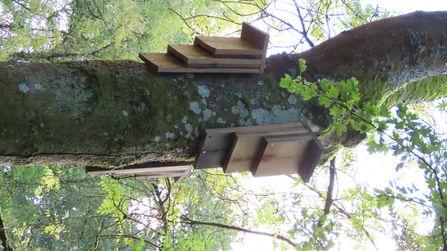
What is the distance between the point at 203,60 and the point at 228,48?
0.18 meters

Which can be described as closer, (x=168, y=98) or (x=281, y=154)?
(x=168, y=98)

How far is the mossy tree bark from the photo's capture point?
5.23 ft

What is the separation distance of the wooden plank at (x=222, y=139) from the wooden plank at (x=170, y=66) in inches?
14.5

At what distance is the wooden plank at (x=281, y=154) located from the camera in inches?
77.6

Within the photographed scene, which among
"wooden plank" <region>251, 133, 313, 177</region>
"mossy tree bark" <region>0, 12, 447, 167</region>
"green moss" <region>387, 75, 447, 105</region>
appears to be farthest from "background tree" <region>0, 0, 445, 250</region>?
"green moss" <region>387, 75, 447, 105</region>

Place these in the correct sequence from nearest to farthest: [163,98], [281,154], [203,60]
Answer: [163,98] → [203,60] → [281,154]

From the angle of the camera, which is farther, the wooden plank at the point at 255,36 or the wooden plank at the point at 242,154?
the wooden plank at the point at 255,36

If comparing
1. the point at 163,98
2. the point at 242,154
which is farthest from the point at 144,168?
the point at 242,154

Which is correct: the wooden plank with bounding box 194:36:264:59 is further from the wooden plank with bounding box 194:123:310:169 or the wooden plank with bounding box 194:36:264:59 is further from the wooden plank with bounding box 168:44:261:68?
the wooden plank with bounding box 194:123:310:169

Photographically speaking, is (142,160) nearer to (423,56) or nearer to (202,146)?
(202,146)

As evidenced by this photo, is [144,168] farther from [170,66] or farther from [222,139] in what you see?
[170,66]

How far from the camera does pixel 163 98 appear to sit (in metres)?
1.86

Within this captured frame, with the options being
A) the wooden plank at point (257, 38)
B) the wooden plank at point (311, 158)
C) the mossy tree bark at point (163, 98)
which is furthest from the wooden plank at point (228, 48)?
the wooden plank at point (311, 158)

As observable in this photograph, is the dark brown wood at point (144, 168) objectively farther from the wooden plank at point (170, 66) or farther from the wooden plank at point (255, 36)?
the wooden plank at point (255, 36)
